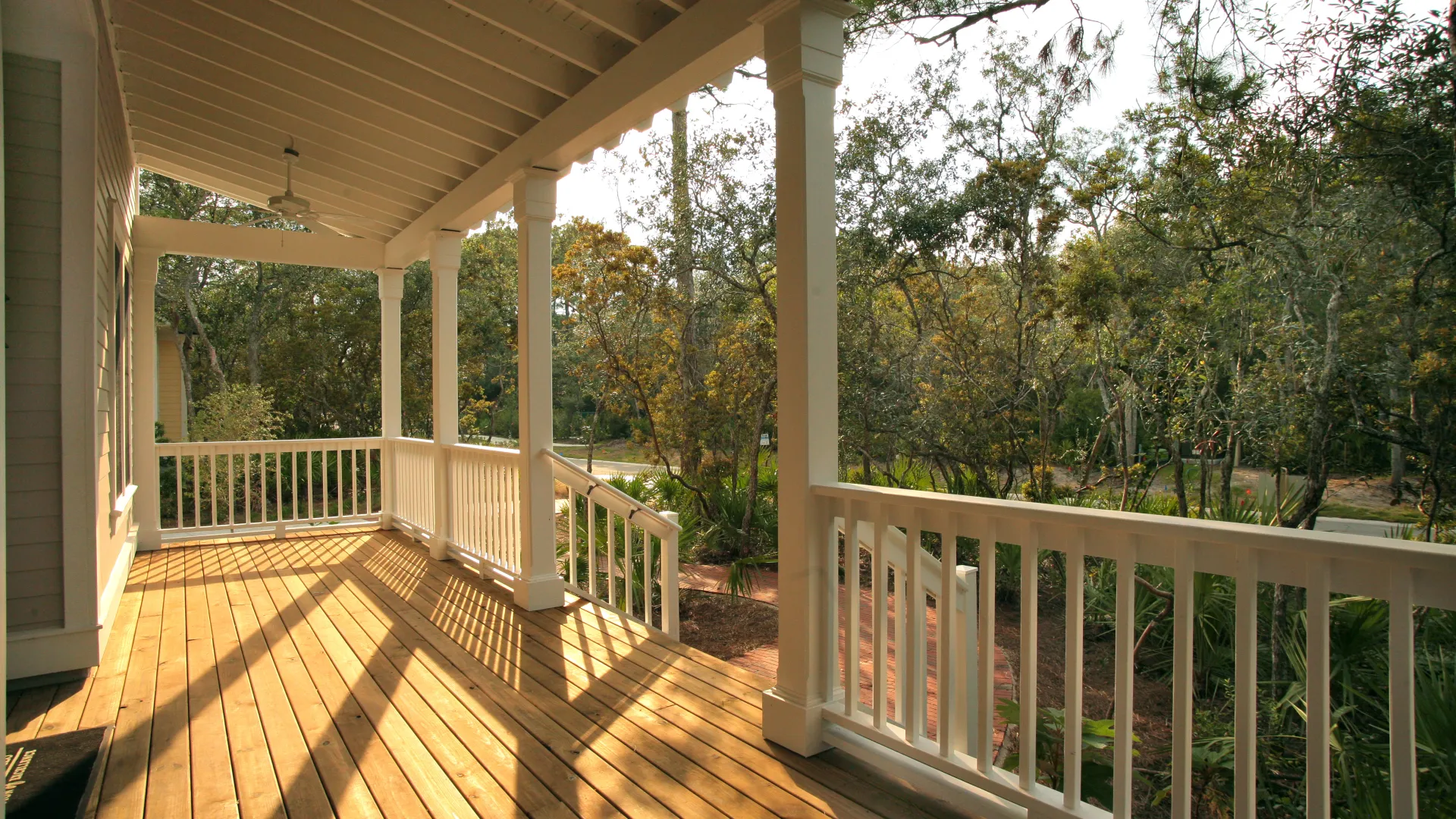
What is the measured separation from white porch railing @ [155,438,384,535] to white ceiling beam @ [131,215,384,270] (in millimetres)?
1601

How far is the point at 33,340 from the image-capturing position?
357 cm

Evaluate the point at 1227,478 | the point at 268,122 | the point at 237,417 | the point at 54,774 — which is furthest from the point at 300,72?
the point at 237,417

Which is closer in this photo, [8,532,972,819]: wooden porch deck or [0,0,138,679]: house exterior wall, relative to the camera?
[8,532,972,819]: wooden porch deck

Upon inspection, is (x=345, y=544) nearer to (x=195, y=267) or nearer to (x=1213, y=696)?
(x=1213, y=696)

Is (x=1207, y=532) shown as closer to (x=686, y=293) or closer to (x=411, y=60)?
(x=411, y=60)

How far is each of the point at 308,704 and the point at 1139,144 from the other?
585 centimetres

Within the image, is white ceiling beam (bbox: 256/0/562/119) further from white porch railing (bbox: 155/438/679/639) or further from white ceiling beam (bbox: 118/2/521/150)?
white porch railing (bbox: 155/438/679/639)

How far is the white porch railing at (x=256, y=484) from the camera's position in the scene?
707 centimetres

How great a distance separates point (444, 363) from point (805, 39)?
4391 millimetres

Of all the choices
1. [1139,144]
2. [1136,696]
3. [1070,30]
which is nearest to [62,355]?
[1070,30]

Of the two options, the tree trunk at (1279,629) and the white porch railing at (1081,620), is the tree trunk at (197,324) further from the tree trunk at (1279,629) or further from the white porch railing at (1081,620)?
the tree trunk at (1279,629)

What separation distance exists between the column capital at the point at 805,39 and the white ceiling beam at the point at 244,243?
537cm

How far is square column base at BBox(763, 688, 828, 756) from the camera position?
277cm

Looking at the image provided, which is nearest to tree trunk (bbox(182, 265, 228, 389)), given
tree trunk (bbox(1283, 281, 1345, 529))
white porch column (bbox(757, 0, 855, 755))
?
white porch column (bbox(757, 0, 855, 755))
